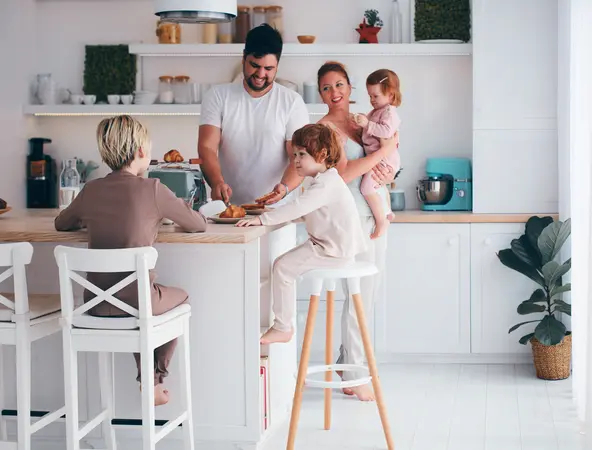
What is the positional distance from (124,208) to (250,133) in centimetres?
145

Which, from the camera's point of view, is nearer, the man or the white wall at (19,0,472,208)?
the man

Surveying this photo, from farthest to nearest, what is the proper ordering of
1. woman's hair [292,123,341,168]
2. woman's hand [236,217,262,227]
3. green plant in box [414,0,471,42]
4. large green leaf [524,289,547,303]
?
green plant in box [414,0,471,42], large green leaf [524,289,547,303], woman's hair [292,123,341,168], woman's hand [236,217,262,227]

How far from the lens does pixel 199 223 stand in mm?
3641

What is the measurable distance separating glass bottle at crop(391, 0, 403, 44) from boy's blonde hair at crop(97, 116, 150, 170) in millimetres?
3068

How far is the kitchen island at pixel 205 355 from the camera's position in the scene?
3875mm

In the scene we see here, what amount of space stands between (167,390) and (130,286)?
597mm

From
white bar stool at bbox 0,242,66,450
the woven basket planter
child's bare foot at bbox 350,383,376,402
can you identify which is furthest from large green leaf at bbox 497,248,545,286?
white bar stool at bbox 0,242,66,450

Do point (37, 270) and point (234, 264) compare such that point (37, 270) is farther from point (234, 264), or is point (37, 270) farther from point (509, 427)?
point (509, 427)

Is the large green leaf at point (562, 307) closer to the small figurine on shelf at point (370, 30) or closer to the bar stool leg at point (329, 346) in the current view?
the bar stool leg at point (329, 346)

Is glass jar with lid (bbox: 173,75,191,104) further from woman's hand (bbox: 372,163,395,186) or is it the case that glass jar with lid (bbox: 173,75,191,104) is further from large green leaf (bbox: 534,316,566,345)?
large green leaf (bbox: 534,316,566,345)

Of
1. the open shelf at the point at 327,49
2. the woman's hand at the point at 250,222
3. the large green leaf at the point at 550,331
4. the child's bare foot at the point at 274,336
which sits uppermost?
the open shelf at the point at 327,49

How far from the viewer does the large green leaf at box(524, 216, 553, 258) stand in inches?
223

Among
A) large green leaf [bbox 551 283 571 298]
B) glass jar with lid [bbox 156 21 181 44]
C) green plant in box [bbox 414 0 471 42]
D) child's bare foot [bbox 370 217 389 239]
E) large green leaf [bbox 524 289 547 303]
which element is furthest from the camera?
glass jar with lid [bbox 156 21 181 44]

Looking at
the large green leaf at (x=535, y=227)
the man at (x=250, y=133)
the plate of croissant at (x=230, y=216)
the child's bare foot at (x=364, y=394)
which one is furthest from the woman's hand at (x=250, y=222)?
the large green leaf at (x=535, y=227)
